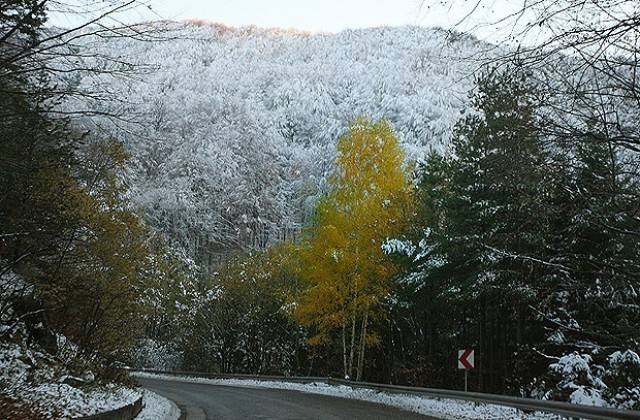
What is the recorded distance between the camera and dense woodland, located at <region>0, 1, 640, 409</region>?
528 cm

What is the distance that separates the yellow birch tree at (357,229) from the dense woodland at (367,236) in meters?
0.09

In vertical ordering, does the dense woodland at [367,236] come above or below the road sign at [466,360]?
above

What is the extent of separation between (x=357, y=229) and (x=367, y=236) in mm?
639

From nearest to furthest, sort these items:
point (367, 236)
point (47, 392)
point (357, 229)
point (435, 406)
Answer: point (47, 392) < point (435, 406) < point (367, 236) < point (357, 229)

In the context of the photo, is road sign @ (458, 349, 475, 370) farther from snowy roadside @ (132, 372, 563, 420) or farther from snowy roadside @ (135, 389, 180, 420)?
snowy roadside @ (135, 389, 180, 420)

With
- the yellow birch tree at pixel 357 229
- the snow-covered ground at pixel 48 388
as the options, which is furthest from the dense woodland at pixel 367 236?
the snow-covered ground at pixel 48 388

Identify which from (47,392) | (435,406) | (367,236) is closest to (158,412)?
(47,392)

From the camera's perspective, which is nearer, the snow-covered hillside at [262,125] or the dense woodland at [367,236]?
the dense woodland at [367,236]

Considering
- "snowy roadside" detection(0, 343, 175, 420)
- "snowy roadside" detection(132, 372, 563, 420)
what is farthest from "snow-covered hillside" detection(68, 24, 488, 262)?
"snowy roadside" detection(0, 343, 175, 420)

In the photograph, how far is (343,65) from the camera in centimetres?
13350

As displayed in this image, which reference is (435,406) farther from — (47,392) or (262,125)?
(262,125)

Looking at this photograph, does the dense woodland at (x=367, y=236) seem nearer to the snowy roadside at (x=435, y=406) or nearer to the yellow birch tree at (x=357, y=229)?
the yellow birch tree at (x=357, y=229)

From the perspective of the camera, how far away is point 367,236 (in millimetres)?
26906

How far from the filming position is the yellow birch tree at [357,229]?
27.0 meters
